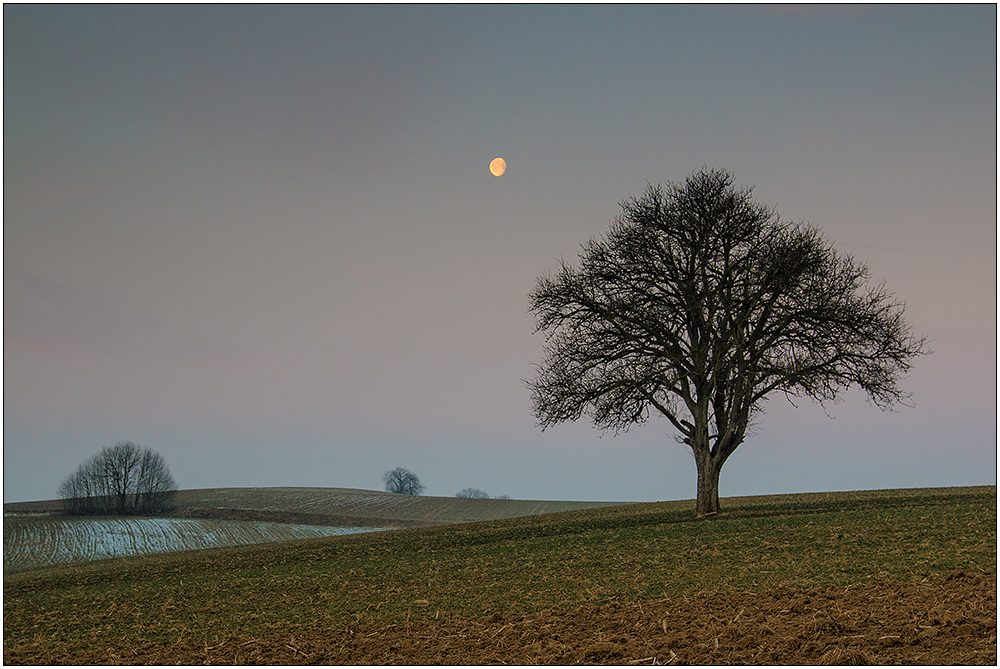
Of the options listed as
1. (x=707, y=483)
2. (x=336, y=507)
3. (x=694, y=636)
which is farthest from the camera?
(x=336, y=507)

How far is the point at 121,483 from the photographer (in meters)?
71.6

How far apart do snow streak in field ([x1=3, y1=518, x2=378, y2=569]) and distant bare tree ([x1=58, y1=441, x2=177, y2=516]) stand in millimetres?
8173

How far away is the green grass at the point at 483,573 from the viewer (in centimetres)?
1298

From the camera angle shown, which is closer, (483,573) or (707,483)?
(483,573)

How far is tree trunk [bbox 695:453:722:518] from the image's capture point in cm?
2730

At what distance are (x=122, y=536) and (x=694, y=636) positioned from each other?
51.4 meters

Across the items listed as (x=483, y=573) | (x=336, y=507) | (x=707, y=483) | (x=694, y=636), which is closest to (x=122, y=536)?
(x=336, y=507)

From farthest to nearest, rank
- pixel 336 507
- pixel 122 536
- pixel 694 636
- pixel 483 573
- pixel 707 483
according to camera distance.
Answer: pixel 336 507 < pixel 122 536 < pixel 707 483 < pixel 483 573 < pixel 694 636

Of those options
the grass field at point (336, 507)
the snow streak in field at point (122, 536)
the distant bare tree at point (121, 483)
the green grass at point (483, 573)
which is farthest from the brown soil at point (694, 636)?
the distant bare tree at point (121, 483)

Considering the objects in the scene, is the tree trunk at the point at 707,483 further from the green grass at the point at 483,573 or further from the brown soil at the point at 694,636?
the brown soil at the point at 694,636

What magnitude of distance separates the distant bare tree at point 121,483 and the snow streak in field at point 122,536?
8.17m

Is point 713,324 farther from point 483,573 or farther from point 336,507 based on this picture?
point 336,507

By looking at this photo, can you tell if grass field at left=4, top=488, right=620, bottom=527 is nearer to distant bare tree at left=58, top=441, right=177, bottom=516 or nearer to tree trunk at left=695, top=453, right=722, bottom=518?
distant bare tree at left=58, top=441, right=177, bottom=516

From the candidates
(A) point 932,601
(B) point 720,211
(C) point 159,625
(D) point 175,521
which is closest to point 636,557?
(A) point 932,601
